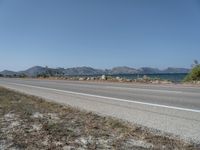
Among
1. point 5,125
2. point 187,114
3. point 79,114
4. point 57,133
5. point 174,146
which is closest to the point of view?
point 174,146

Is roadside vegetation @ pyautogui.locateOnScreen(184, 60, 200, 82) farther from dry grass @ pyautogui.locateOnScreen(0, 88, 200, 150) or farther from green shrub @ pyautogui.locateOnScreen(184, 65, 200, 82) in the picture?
dry grass @ pyautogui.locateOnScreen(0, 88, 200, 150)

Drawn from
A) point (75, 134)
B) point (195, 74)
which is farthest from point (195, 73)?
point (75, 134)

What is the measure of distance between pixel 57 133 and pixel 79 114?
3129 mm

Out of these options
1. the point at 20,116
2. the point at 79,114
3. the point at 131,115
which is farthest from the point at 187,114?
the point at 20,116

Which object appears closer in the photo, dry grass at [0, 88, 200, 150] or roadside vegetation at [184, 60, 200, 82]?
dry grass at [0, 88, 200, 150]

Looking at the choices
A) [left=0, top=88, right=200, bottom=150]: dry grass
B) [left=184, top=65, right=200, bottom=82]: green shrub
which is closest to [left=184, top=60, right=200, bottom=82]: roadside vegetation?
[left=184, top=65, right=200, bottom=82]: green shrub

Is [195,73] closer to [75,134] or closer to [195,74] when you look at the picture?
[195,74]

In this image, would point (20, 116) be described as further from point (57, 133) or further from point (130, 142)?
point (130, 142)

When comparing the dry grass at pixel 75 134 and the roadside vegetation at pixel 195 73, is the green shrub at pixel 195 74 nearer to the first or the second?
the roadside vegetation at pixel 195 73

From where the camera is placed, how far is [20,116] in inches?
408

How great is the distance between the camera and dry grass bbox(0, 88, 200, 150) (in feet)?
21.3

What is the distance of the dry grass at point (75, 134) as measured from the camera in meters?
6.50

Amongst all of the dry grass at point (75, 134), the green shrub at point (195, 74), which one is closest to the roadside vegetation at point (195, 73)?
the green shrub at point (195, 74)

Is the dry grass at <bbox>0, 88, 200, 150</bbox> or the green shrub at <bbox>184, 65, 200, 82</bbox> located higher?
the green shrub at <bbox>184, 65, 200, 82</bbox>
